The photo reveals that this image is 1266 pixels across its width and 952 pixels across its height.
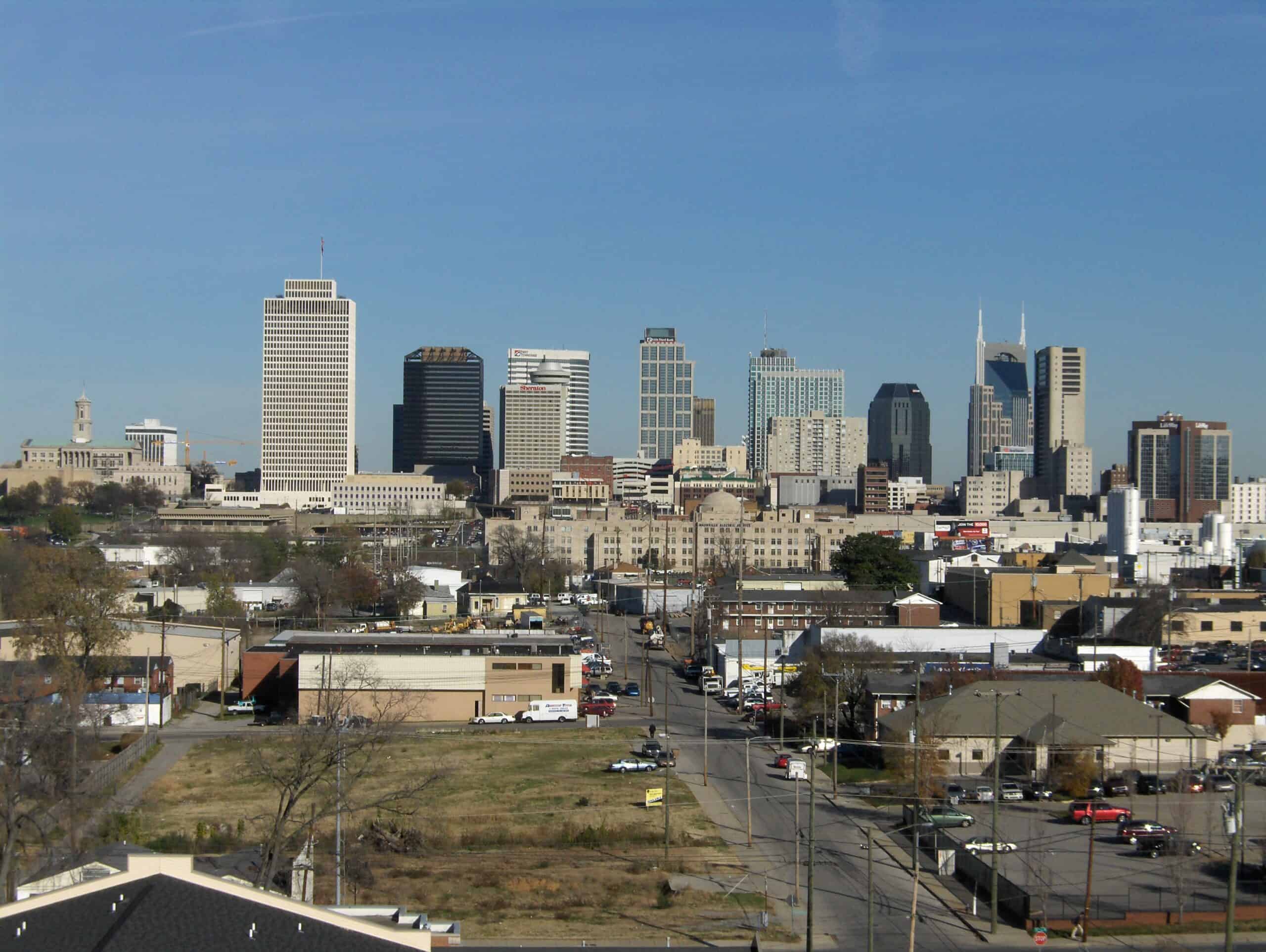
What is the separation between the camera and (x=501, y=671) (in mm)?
40094

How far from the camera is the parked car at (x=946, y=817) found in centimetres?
2511

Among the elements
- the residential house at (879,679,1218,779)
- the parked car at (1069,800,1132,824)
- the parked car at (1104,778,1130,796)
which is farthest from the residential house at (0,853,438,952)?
the parked car at (1104,778,1130,796)

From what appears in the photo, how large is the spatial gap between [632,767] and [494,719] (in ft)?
29.4

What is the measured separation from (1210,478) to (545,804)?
159864mm

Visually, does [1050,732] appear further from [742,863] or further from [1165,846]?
[742,863]

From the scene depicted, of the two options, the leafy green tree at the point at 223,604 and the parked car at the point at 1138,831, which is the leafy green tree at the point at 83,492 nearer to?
the leafy green tree at the point at 223,604

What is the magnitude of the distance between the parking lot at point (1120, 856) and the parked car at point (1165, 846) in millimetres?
136

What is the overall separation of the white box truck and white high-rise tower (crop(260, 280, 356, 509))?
112m

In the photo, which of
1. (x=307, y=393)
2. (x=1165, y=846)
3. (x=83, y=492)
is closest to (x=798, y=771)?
(x=1165, y=846)

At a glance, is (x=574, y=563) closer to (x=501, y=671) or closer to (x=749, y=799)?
(x=501, y=671)

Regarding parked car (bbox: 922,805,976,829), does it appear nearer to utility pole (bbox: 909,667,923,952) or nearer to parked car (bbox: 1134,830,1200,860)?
utility pole (bbox: 909,667,923,952)

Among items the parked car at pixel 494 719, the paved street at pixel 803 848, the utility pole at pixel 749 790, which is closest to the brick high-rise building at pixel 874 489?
the parked car at pixel 494 719

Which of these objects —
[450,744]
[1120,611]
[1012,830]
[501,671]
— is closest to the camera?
[1012,830]

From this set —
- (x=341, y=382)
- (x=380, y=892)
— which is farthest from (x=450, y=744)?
(x=341, y=382)
